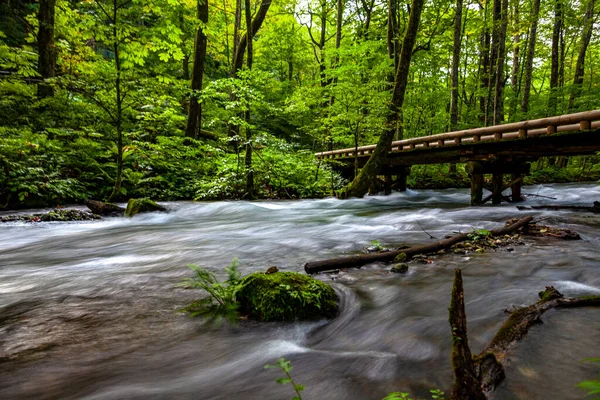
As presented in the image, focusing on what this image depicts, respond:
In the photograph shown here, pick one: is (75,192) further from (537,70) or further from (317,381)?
(537,70)

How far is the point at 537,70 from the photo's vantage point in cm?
2689

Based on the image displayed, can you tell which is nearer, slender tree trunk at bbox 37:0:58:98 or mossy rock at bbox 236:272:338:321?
mossy rock at bbox 236:272:338:321

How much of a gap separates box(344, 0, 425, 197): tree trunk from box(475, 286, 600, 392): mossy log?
9161 mm

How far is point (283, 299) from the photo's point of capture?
2.89m

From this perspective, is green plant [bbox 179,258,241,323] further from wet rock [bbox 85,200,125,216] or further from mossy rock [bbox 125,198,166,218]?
wet rock [bbox 85,200,125,216]

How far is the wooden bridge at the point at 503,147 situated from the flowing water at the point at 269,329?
331cm

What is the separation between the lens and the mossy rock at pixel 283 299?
2.87 meters

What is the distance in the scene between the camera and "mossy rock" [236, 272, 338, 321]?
113 inches

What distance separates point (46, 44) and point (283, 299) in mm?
14297

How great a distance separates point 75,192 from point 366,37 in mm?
18099

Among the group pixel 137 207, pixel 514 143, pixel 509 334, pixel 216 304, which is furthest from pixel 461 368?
pixel 514 143

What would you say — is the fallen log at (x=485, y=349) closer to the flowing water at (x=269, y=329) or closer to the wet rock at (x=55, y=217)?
the flowing water at (x=269, y=329)

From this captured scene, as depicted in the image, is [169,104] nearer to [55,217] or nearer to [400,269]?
[55,217]

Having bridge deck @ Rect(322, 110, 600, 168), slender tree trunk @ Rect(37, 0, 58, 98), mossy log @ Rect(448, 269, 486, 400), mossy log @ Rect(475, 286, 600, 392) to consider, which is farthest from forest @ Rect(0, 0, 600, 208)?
mossy log @ Rect(448, 269, 486, 400)
